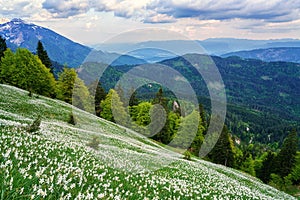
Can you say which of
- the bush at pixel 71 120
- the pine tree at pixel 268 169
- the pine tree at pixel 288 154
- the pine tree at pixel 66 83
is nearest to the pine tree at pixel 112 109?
the pine tree at pixel 66 83

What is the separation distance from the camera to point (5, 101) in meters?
33.2

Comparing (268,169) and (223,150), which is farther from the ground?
(223,150)

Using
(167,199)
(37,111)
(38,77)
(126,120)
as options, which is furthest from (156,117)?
(167,199)

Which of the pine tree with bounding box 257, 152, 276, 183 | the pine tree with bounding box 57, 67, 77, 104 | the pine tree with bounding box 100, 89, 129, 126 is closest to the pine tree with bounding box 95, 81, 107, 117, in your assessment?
the pine tree with bounding box 100, 89, 129, 126

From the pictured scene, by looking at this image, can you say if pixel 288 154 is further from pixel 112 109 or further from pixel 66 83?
pixel 66 83

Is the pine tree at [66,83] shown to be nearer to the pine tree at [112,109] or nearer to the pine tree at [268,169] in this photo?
the pine tree at [112,109]

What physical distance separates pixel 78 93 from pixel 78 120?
3058cm

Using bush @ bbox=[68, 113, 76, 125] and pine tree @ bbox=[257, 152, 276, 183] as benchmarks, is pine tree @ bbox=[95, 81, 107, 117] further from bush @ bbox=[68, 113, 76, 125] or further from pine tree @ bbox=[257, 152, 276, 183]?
pine tree @ bbox=[257, 152, 276, 183]

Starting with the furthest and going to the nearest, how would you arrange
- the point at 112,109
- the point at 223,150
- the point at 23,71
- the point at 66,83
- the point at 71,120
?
the point at 223,150 < the point at 112,109 < the point at 66,83 < the point at 23,71 < the point at 71,120

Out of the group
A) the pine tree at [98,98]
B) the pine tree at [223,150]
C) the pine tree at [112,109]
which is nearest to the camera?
the pine tree at [112,109]

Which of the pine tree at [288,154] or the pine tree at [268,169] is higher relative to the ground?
the pine tree at [288,154]

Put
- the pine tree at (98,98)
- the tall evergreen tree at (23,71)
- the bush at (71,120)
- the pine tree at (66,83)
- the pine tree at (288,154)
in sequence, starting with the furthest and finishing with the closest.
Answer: the pine tree at (98,98) → the pine tree at (288,154) → the pine tree at (66,83) → the tall evergreen tree at (23,71) → the bush at (71,120)

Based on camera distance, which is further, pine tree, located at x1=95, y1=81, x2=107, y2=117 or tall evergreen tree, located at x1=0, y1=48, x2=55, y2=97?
pine tree, located at x1=95, y1=81, x2=107, y2=117

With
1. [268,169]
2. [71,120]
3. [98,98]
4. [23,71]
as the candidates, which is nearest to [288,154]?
[268,169]
